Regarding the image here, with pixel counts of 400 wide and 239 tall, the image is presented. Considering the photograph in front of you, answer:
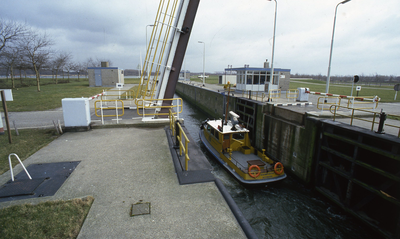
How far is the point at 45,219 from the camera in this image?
3.81 meters

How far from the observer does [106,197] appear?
4559mm

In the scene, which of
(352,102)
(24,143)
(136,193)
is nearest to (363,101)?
(352,102)

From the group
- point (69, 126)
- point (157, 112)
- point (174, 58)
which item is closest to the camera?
point (69, 126)

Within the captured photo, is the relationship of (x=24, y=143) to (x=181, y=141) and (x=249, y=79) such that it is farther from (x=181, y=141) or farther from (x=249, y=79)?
(x=249, y=79)

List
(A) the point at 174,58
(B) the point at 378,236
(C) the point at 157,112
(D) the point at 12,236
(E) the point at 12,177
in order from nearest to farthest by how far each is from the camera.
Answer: (D) the point at 12,236, (E) the point at 12,177, (B) the point at 378,236, (A) the point at 174,58, (C) the point at 157,112

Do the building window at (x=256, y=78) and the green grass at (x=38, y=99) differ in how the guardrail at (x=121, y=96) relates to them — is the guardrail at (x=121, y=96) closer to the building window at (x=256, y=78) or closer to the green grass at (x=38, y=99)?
the green grass at (x=38, y=99)

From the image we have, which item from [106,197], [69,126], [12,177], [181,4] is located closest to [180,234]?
[106,197]

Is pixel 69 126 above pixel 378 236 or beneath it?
above

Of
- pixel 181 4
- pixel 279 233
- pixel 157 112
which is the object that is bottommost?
pixel 279 233

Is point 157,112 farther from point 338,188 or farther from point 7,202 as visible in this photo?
point 338,188

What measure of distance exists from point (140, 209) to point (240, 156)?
8.18 m

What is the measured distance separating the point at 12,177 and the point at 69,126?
4788 millimetres

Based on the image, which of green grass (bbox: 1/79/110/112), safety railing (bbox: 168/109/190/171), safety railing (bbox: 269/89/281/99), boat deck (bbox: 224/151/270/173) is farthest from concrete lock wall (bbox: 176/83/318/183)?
green grass (bbox: 1/79/110/112)

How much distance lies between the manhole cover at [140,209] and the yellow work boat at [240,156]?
638 cm
